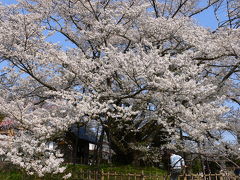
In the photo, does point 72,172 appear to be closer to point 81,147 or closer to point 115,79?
point 115,79

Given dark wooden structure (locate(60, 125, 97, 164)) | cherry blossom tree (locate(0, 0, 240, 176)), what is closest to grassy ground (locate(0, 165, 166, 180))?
cherry blossom tree (locate(0, 0, 240, 176))

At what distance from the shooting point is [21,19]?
28.5ft

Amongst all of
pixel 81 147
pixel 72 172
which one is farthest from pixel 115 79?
pixel 81 147

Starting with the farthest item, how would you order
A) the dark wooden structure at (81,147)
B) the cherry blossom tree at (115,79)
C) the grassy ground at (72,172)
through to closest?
the dark wooden structure at (81,147) → the grassy ground at (72,172) → the cherry blossom tree at (115,79)

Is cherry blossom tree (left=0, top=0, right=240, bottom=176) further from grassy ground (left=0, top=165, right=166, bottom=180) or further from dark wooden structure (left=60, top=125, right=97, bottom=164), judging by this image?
dark wooden structure (left=60, top=125, right=97, bottom=164)

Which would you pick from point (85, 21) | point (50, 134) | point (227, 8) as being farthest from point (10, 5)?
point (227, 8)

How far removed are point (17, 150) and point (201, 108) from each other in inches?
208

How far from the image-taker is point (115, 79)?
29.6 feet

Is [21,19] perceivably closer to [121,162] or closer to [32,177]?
[32,177]

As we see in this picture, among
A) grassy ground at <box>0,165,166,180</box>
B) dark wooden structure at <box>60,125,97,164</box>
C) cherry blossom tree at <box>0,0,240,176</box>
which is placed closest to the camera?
cherry blossom tree at <box>0,0,240,176</box>

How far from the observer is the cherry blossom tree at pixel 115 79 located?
7.48 metres

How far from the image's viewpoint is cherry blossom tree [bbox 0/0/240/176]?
7.48 metres

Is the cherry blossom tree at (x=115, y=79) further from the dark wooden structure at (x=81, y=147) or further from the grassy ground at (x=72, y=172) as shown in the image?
the dark wooden structure at (x=81, y=147)

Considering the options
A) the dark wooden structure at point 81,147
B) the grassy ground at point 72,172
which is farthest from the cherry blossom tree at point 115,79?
the dark wooden structure at point 81,147
